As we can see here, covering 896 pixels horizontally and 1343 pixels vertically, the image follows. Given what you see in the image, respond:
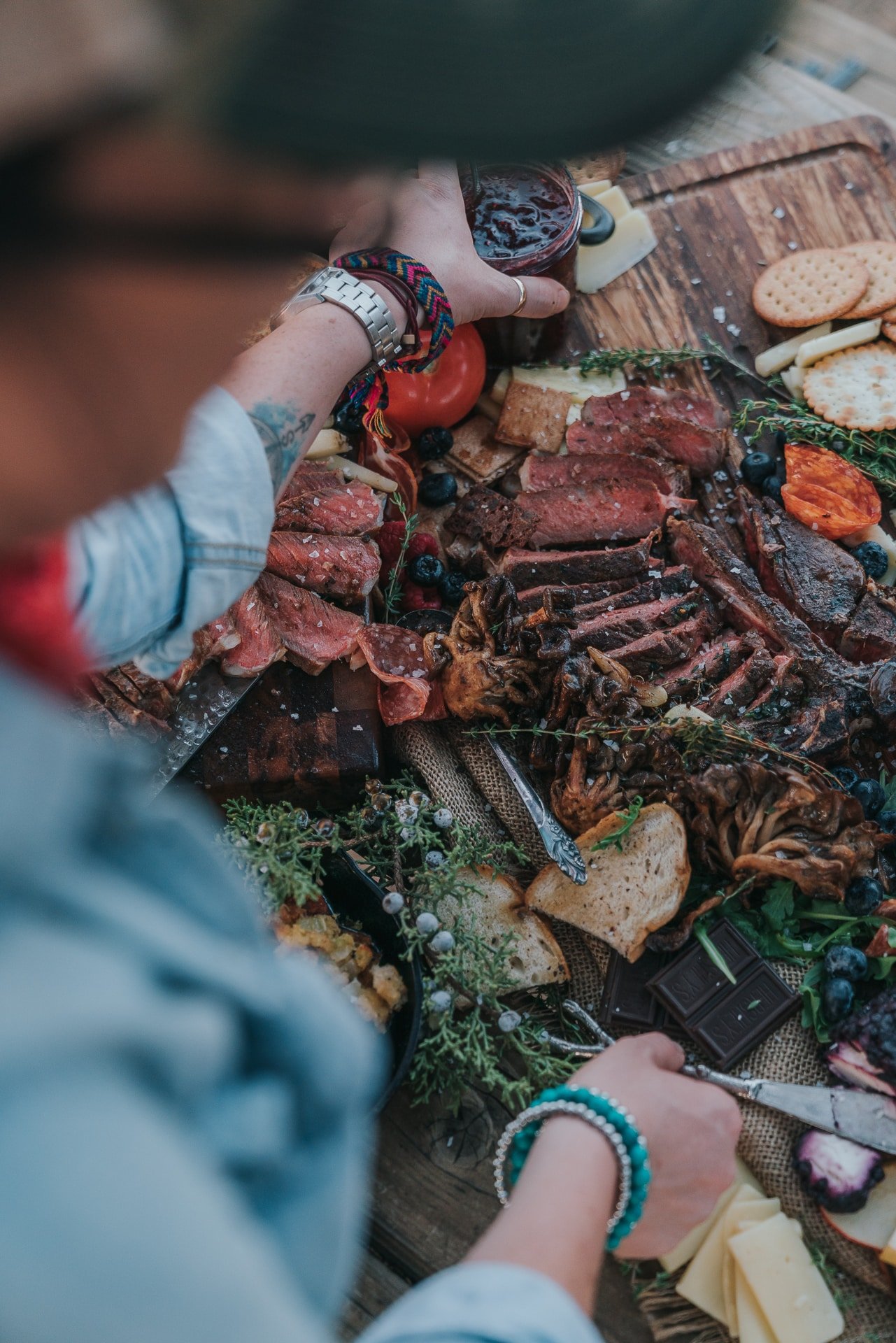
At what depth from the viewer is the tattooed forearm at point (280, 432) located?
148 centimetres

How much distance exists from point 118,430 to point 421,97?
0.77ft

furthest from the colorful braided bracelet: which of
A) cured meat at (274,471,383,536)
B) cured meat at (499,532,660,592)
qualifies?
cured meat at (274,471,383,536)

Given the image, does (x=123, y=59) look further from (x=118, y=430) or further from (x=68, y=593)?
(x=68, y=593)

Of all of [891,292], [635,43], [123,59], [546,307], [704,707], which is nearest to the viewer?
[123,59]

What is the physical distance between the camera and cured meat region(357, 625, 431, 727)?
1.96 metres

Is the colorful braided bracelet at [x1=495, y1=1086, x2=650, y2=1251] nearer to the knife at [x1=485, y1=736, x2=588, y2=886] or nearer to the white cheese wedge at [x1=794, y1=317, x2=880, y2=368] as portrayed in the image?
the knife at [x1=485, y1=736, x2=588, y2=886]

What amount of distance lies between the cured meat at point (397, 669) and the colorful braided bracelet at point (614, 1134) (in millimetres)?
904

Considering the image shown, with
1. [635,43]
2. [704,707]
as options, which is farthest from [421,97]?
[704,707]

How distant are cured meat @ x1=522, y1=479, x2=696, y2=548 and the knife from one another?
1.66 ft

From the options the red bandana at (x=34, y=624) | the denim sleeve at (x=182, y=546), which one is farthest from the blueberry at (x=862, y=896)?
the red bandana at (x=34, y=624)

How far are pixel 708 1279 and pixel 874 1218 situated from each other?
28 centimetres

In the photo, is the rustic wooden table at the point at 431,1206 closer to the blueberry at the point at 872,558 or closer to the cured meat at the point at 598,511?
the cured meat at the point at 598,511

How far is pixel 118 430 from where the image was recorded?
57 cm

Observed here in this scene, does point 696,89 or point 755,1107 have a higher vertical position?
point 696,89
